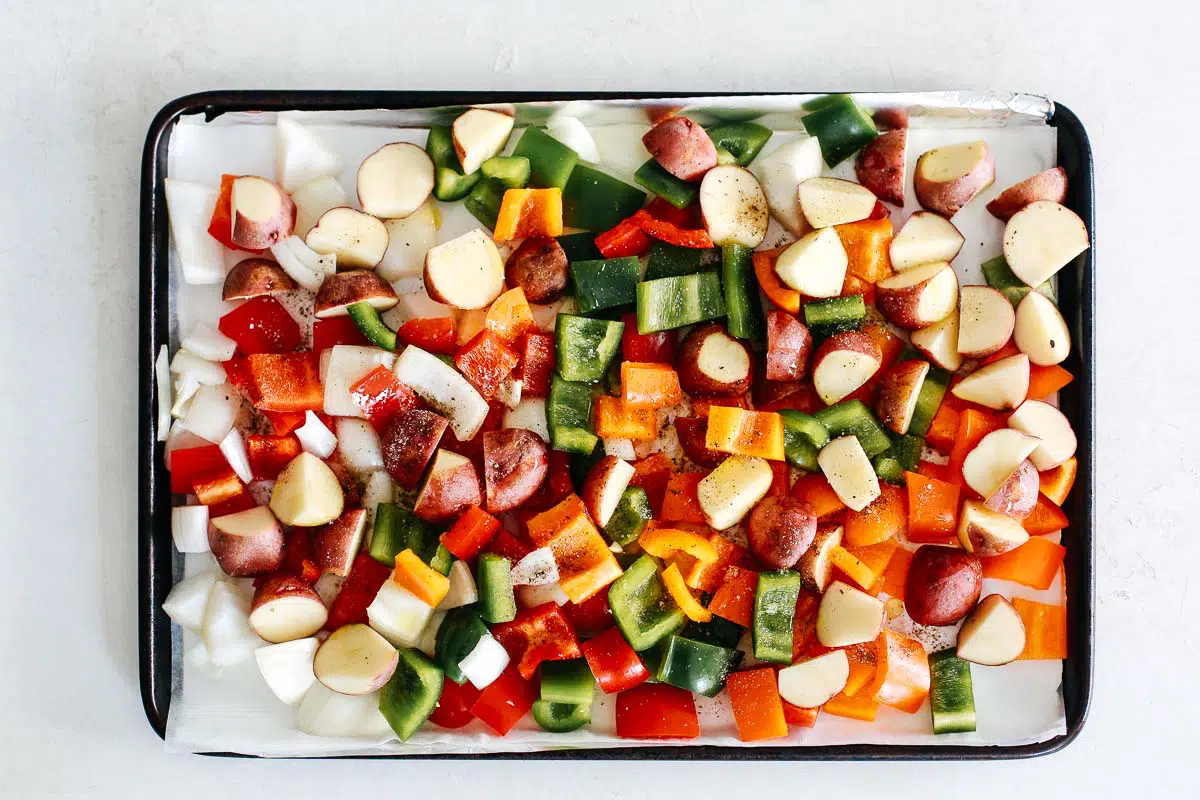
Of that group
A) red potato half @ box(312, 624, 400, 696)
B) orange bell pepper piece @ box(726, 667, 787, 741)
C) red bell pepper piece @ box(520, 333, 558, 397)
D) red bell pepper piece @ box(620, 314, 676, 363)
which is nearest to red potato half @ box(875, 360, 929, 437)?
red bell pepper piece @ box(620, 314, 676, 363)

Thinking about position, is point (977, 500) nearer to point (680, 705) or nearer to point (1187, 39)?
point (680, 705)

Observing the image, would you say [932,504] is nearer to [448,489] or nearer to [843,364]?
[843,364]

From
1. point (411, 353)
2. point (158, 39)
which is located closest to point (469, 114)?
point (411, 353)

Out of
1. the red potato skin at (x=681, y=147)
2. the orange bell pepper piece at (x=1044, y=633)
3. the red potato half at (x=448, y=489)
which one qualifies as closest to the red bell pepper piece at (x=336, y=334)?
the red potato half at (x=448, y=489)

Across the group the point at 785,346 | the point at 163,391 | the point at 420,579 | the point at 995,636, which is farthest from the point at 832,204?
the point at 163,391

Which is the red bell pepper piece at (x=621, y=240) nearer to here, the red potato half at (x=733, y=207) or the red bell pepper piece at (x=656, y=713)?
the red potato half at (x=733, y=207)
